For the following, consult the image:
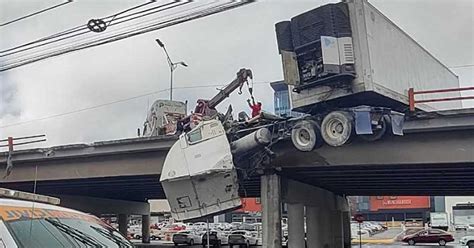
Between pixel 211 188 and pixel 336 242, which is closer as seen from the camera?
pixel 211 188

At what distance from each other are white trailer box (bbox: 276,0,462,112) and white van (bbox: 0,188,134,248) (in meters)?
9.50

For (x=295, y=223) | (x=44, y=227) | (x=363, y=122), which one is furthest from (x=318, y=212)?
(x=44, y=227)

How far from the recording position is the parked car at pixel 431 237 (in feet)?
140

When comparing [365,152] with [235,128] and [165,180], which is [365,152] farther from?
[165,180]

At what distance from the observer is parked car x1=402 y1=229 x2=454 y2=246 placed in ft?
140

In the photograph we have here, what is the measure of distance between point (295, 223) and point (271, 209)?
3.16 meters

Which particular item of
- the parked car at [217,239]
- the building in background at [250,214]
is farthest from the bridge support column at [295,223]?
the building in background at [250,214]

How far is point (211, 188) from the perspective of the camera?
1684 cm

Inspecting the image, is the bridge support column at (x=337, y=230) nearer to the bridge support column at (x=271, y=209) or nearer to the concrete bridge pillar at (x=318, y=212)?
the concrete bridge pillar at (x=318, y=212)

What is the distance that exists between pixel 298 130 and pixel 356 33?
389 cm

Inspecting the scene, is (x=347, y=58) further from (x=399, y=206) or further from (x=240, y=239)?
(x=399, y=206)

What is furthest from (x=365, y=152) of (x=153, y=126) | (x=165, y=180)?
(x=153, y=126)

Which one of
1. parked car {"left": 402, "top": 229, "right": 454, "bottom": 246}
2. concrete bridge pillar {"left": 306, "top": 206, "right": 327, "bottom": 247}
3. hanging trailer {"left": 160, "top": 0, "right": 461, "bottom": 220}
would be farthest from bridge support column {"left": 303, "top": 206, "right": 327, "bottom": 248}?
parked car {"left": 402, "top": 229, "right": 454, "bottom": 246}

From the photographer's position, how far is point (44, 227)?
4.14 metres
